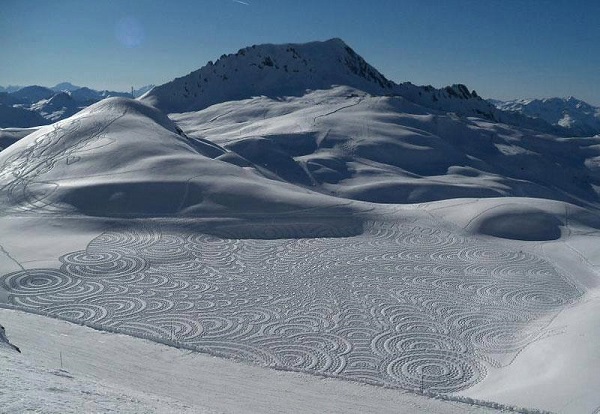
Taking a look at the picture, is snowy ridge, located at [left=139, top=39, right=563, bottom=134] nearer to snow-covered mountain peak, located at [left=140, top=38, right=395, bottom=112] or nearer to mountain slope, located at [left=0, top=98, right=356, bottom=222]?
snow-covered mountain peak, located at [left=140, top=38, right=395, bottom=112]

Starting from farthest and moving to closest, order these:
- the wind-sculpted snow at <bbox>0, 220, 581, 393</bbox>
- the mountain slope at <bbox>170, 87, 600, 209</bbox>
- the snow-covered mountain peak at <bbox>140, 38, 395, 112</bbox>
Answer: the snow-covered mountain peak at <bbox>140, 38, 395, 112</bbox>, the mountain slope at <bbox>170, 87, 600, 209</bbox>, the wind-sculpted snow at <bbox>0, 220, 581, 393</bbox>

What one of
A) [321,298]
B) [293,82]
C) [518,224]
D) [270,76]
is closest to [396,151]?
[518,224]

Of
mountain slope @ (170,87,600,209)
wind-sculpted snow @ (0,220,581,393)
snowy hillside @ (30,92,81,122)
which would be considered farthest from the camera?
snowy hillside @ (30,92,81,122)

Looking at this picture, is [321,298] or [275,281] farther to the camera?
[275,281]

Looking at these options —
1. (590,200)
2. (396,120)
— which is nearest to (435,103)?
(396,120)

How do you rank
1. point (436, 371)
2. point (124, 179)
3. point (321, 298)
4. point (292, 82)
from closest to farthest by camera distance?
point (436, 371)
point (321, 298)
point (124, 179)
point (292, 82)

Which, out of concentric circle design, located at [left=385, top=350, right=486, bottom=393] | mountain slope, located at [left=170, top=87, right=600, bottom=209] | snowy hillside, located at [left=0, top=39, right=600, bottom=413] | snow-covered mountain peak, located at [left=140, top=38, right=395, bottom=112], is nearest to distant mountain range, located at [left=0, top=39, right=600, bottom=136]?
snow-covered mountain peak, located at [left=140, top=38, right=395, bottom=112]

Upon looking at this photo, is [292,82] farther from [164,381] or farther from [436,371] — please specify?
[164,381]
